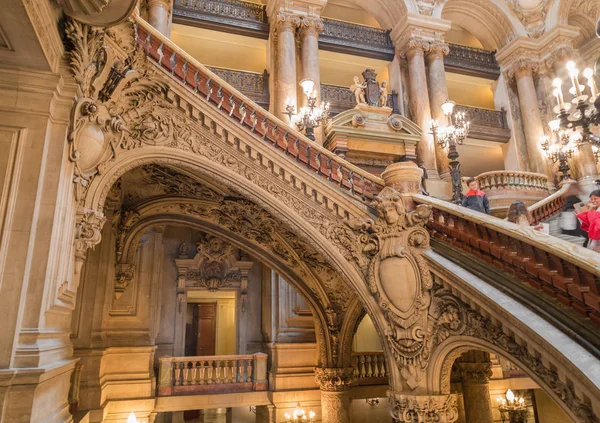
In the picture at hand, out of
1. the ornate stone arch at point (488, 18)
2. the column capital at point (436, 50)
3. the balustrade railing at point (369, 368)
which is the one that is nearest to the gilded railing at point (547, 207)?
the balustrade railing at point (369, 368)

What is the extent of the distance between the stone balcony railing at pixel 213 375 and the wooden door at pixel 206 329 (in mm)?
3676

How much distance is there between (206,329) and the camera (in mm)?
12383

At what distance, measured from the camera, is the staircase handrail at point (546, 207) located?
28.7 feet

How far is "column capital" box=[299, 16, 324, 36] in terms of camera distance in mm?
11539

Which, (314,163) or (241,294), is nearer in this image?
(314,163)

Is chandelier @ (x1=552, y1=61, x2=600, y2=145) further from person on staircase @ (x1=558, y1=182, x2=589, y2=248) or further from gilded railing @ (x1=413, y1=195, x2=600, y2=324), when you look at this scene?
gilded railing @ (x1=413, y1=195, x2=600, y2=324)

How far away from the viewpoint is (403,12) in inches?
506

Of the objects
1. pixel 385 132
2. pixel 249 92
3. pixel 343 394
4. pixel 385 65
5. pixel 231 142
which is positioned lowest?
pixel 343 394

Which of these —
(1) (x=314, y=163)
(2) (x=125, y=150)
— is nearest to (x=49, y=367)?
(2) (x=125, y=150)

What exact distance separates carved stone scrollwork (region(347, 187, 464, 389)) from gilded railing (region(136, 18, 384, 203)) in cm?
55

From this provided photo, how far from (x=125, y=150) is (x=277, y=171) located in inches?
75.1

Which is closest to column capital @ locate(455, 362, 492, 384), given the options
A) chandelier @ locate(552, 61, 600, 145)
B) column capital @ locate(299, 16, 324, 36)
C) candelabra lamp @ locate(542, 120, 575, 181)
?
chandelier @ locate(552, 61, 600, 145)

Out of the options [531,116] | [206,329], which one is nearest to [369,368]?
[206,329]

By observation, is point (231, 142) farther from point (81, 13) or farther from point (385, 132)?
point (385, 132)
